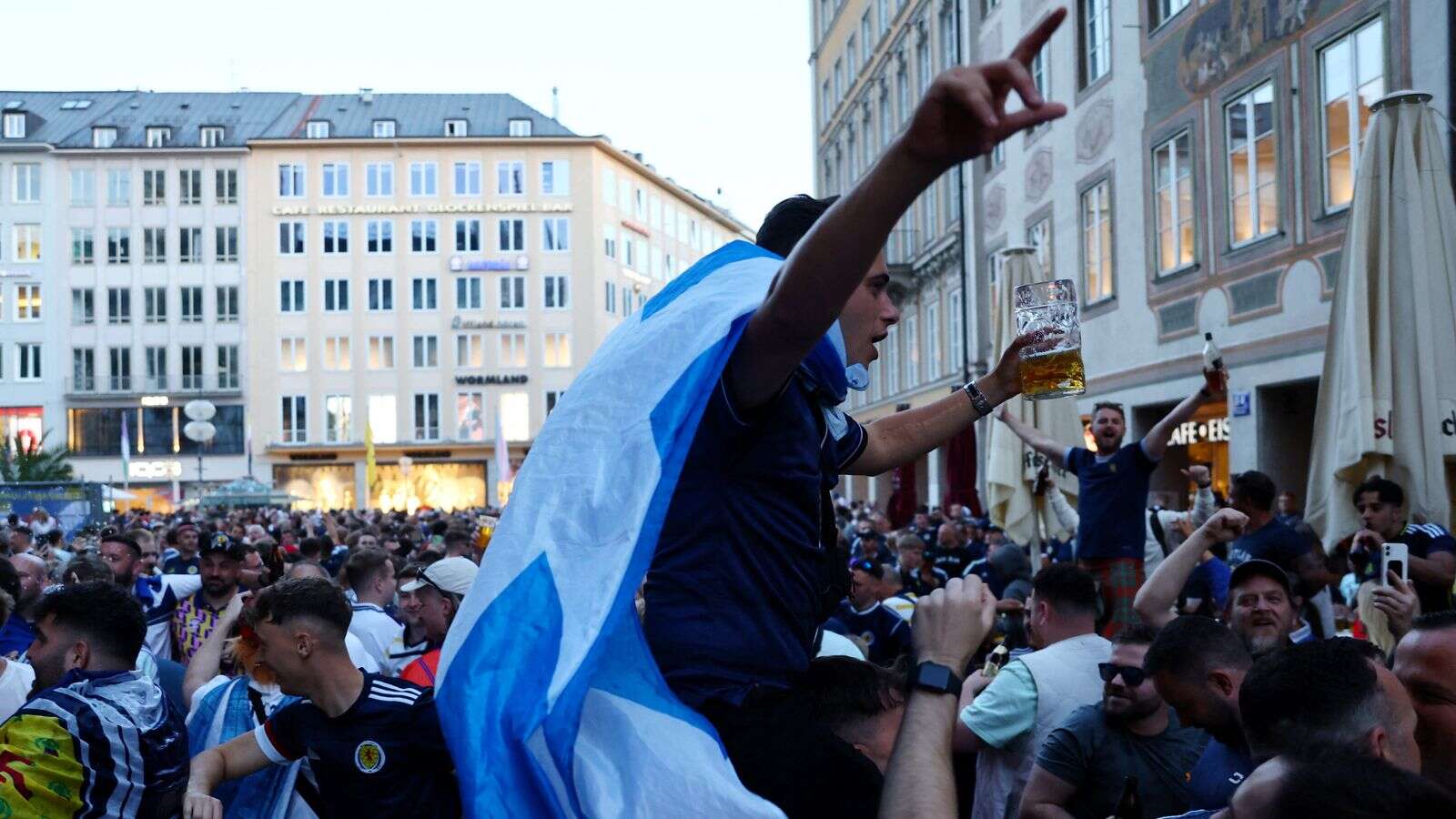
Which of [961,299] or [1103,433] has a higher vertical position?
[961,299]

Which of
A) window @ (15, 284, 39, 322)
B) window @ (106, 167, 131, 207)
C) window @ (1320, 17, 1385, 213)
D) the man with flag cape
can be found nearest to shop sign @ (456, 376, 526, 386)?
window @ (106, 167, 131, 207)

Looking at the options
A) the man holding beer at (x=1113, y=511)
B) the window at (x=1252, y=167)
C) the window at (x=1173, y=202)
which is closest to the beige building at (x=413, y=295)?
the window at (x=1173, y=202)

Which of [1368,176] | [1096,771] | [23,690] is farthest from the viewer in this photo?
[1368,176]

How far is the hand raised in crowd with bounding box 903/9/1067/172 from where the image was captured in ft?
6.29

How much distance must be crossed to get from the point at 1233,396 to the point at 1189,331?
1.41 metres

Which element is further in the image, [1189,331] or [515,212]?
[515,212]

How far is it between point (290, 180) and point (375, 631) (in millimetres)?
63944

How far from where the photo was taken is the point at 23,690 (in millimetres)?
5219

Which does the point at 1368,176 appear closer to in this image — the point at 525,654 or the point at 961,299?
the point at 525,654

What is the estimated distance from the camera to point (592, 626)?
2.14m

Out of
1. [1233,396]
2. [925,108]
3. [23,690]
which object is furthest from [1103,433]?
A: [1233,396]

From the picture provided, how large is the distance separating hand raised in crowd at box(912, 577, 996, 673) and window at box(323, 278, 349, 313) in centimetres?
6802

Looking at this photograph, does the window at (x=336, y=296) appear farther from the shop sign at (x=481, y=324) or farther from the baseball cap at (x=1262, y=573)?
the baseball cap at (x=1262, y=573)

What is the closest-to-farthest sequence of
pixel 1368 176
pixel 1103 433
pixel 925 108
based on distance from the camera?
pixel 925 108, pixel 1103 433, pixel 1368 176
